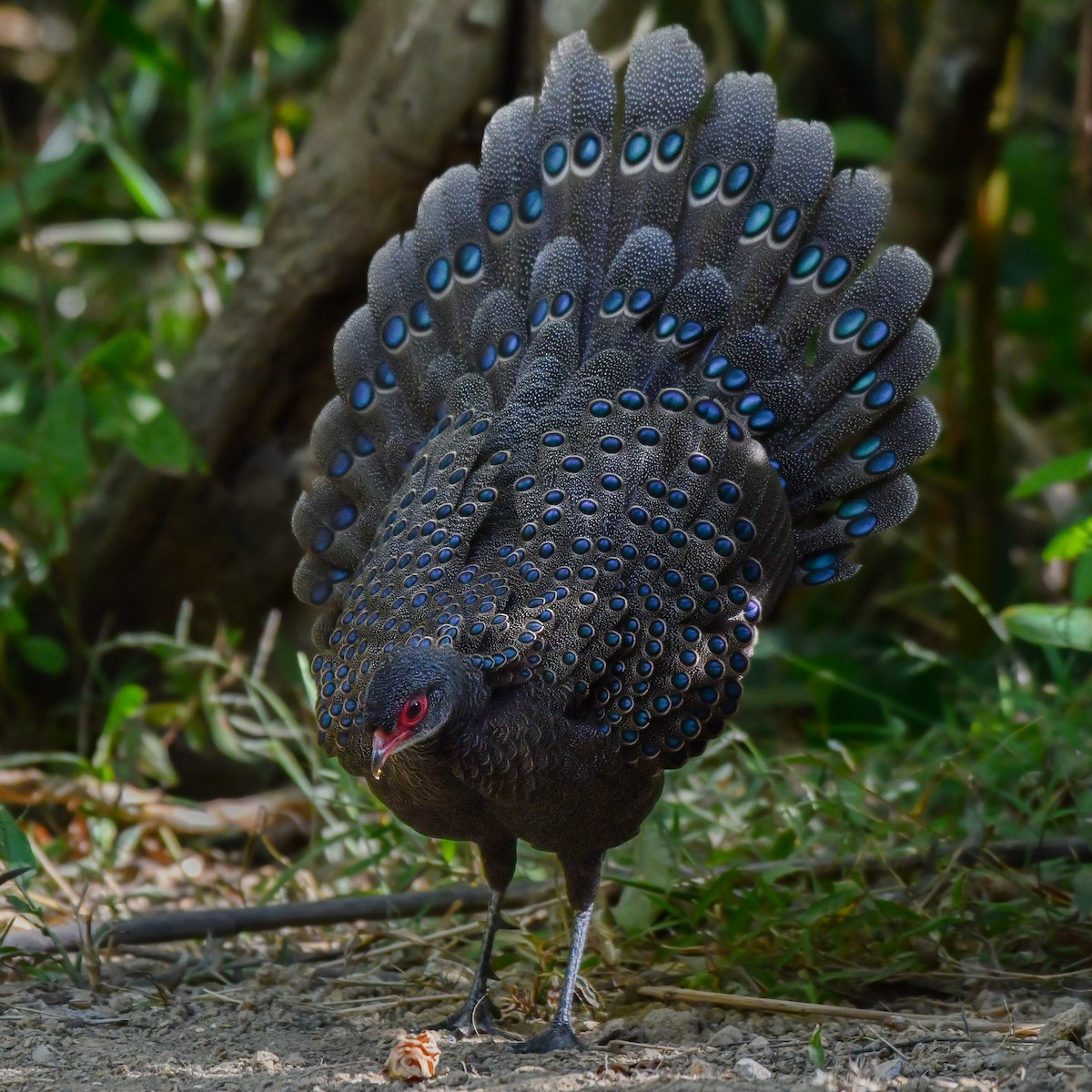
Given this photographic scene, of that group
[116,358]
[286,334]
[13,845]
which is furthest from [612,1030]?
[286,334]

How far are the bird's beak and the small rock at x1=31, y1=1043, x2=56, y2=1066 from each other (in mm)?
924

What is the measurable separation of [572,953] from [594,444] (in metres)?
1.18

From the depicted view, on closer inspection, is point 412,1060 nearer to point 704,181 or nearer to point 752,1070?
point 752,1070

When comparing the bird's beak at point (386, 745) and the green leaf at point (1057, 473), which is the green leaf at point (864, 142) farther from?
the bird's beak at point (386, 745)

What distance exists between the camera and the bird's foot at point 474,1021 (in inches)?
137

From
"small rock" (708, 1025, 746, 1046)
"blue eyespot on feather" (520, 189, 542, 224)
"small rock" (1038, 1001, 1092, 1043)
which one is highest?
"blue eyespot on feather" (520, 189, 542, 224)

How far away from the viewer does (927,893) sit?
153 inches

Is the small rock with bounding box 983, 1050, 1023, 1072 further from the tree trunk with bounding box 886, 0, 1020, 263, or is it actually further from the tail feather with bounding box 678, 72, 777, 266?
the tree trunk with bounding box 886, 0, 1020, 263

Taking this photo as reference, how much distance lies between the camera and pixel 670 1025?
11.1 ft

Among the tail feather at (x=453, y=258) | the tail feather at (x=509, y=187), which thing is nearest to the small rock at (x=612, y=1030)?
the tail feather at (x=453, y=258)

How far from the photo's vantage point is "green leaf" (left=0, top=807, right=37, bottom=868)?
346 cm

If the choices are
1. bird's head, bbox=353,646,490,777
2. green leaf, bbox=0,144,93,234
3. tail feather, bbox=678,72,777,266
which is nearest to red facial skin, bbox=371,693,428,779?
bird's head, bbox=353,646,490,777

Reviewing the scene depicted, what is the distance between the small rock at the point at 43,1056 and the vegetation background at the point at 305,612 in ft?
1.47

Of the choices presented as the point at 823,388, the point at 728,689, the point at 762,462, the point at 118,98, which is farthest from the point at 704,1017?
the point at 118,98
